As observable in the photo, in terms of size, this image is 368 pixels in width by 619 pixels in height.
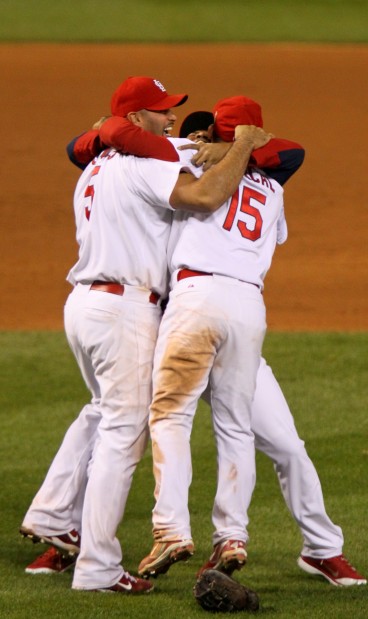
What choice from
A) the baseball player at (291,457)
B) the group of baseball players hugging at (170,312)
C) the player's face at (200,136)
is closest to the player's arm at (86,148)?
the baseball player at (291,457)

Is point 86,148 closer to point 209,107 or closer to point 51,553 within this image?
point 51,553

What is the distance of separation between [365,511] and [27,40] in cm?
1363

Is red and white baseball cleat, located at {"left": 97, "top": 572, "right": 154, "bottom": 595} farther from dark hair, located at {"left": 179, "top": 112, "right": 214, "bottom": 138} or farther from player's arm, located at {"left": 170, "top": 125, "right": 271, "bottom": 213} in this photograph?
dark hair, located at {"left": 179, "top": 112, "right": 214, "bottom": 138}

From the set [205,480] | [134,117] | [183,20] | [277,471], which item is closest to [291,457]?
[277,471]

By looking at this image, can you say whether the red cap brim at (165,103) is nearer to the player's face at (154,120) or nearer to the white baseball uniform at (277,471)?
the player's face at (154,120)

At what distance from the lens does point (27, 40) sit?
1872 cm

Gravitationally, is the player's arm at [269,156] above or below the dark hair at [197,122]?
below

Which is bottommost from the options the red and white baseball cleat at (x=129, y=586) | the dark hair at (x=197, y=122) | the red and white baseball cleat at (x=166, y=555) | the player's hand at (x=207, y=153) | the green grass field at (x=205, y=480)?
the green grass field at (x=205, y=480)

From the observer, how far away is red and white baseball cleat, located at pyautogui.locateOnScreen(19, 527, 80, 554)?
5.30 metres

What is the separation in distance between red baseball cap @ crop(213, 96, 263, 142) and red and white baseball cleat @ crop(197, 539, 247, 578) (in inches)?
63.3

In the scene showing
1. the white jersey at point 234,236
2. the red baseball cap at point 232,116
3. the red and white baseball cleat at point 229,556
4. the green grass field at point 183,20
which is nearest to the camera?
the red and white baseball cleat at point 229,556

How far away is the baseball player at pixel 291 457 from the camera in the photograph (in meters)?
5.13

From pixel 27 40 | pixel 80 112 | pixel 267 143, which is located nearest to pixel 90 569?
pixel 267 143

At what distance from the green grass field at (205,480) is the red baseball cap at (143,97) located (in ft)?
6.34
